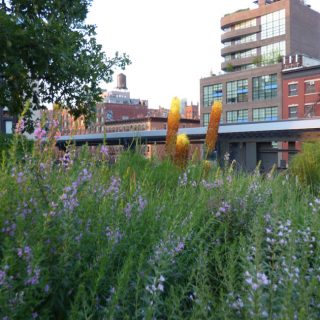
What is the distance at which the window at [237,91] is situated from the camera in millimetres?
73812

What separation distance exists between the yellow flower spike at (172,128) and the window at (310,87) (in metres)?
53.4

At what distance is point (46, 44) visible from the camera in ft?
27.0

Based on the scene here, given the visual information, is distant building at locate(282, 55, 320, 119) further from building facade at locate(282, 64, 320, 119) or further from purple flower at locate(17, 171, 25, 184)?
purple flower at locate(17, 171, 25, 184)

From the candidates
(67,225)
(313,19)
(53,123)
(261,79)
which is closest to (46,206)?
(67,225)

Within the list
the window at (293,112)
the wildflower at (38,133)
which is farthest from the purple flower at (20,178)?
the window at (293,112)

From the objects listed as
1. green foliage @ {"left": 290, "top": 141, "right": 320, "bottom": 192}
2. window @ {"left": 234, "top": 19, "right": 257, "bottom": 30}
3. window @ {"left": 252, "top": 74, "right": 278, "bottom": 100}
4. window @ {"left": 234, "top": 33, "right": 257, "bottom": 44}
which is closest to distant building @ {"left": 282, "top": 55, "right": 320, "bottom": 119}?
window @ {"left": 252, "top": 74, "right": 278, "bottom": 100}

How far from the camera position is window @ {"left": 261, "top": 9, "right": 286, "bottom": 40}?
76.4 metres

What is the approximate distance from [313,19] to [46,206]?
8786 centimetres

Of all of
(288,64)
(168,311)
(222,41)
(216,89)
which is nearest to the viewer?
(168,311)

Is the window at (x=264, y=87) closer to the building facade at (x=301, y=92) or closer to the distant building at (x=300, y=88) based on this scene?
the distant building at (x=300, y=88)

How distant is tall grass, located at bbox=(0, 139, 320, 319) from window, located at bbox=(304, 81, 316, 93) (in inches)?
2281

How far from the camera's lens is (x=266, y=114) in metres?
68.0

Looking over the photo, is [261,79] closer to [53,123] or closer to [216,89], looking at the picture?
[216,89]

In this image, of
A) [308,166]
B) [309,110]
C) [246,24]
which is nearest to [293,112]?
[309,110]
